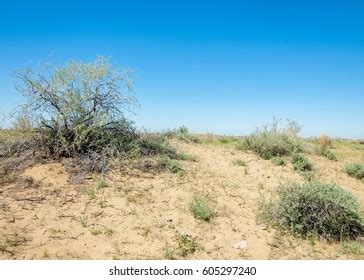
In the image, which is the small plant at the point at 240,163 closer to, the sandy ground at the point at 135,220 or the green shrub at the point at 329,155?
the sandy ground at the point at 135,220

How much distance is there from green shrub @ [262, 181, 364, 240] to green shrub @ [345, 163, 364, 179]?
177 inches

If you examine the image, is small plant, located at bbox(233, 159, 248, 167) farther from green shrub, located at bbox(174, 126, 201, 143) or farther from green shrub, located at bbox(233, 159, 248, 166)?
green shrub, located at bbox(174, 126, 201, 143)

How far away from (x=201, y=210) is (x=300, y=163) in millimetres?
5142

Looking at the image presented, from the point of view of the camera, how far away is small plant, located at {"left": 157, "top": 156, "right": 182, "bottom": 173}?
9.50m

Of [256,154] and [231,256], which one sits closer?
[231,256]

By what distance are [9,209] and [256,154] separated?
7.73 metres

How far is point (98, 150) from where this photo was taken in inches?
372

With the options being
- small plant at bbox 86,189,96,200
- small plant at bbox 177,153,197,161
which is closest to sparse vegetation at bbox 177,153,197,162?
small plant at bbox 177,153,197,161

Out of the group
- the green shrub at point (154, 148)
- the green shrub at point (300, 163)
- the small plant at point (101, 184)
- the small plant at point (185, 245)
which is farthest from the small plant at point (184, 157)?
the small plant at point (185, 245)

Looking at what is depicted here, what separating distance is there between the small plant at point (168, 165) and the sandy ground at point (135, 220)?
202 mm

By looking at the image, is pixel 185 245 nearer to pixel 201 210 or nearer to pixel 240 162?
pixel 201 210

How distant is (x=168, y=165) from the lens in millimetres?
9633
